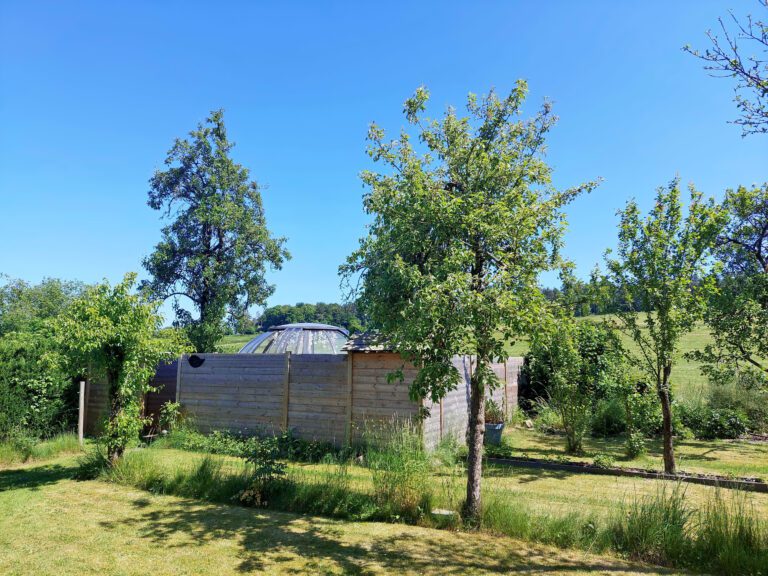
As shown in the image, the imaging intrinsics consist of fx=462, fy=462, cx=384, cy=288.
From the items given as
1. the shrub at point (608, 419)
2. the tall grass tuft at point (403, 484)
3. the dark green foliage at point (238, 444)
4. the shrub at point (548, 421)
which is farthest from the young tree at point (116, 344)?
the shrub at point (608, 419)

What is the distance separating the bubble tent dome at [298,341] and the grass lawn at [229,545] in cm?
785

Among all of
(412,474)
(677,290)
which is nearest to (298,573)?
(412,474)

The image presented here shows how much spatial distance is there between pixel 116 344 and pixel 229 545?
4479 mm

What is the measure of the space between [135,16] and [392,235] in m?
7.42

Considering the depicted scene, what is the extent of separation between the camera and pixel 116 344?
7.80 metres

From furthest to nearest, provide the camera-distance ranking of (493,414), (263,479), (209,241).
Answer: (209,241)
(493,414)
(263,479)

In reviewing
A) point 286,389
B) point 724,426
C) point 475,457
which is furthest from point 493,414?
point 475,457

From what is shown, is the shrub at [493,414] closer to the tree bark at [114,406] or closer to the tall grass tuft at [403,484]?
the tall grass tuft at [403,484]

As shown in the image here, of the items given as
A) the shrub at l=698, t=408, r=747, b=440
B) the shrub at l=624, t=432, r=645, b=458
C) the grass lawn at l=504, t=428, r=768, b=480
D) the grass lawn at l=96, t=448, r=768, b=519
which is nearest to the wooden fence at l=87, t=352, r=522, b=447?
the grass lawn at l=96, t=448, r=768, b=519

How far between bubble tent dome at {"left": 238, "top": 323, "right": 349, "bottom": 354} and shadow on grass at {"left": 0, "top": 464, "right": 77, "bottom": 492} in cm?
604

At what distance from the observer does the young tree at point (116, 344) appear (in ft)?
24.7

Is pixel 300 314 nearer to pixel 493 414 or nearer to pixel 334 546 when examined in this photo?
pixel 493 414

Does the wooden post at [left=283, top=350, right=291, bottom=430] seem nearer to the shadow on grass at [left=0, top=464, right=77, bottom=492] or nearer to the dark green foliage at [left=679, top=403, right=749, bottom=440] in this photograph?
the shadow on grass at [left=0, top=464, right=77, bottom=492]

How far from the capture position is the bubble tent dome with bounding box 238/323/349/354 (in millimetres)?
14211
